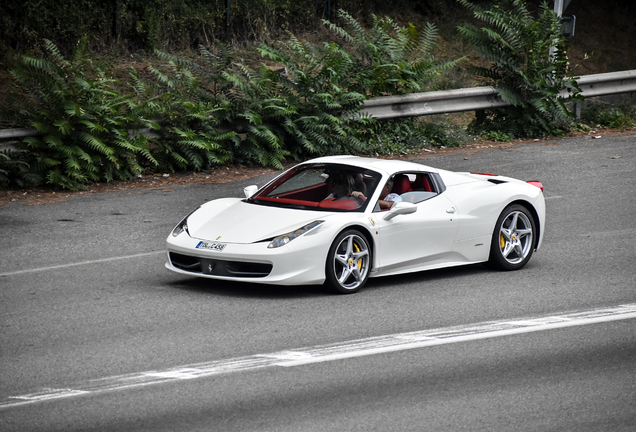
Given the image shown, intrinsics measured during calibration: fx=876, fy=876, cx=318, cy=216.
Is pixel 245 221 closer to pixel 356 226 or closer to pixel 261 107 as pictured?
pixel 356 226

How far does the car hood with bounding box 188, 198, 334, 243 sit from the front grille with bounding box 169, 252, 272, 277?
8.2 inches

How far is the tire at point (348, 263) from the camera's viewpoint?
7.91 meters

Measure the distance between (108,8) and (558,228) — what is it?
46.0ft

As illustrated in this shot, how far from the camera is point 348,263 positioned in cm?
806

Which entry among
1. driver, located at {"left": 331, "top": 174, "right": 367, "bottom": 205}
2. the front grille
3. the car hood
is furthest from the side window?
the front grille

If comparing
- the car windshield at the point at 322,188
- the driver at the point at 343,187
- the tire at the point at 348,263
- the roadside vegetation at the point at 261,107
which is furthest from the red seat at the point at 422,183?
the roadside vegetation at the point at 261,107

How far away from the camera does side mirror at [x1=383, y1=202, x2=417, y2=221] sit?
8.27 metres

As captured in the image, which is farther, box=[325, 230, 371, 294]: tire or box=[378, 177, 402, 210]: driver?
box=[378, 177, 402, 210]: driver

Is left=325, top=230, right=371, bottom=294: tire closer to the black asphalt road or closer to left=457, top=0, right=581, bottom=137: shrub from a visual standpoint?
the black asphalt road

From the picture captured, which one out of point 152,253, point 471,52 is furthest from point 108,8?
point 152,253

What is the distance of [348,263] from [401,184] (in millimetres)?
1386

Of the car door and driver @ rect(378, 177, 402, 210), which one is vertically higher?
driver @ rect(378, 177, 402, 210)

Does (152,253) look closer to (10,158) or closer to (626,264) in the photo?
(10,158)

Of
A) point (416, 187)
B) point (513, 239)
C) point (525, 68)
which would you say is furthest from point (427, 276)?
point (525, 68)
